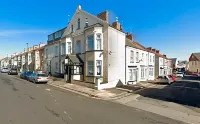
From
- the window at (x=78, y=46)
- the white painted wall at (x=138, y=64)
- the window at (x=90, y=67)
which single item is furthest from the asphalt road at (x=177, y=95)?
the window at (x=78, y=46)

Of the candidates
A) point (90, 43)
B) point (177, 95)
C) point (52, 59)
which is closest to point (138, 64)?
point (90, 43)

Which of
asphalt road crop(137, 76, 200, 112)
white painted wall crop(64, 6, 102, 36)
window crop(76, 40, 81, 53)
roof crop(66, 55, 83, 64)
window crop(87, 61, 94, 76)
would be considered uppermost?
white painted wall crop(64, 6, 102, 36)

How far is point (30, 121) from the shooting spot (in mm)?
6863

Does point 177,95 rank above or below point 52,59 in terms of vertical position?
below

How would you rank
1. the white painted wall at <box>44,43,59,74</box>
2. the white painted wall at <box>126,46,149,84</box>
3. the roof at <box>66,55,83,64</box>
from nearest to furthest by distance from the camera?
the roof at <box>66,55,83,64</box>
the white painted wall at <box>126,46,149,84</box>
the white painted wall at <box>44,43,59,74</box>

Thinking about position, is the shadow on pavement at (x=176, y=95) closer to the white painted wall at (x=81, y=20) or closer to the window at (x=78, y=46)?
the white painted wall at (x=81, y=20)

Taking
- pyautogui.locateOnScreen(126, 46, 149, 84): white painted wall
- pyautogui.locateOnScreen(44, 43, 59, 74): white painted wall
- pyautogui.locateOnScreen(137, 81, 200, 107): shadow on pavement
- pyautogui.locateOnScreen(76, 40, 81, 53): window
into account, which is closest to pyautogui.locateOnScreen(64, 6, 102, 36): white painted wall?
pyautogui.locateOnScreen(76, 40, 81, 53): window

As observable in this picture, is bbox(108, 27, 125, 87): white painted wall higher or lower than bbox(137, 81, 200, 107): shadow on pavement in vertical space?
higher

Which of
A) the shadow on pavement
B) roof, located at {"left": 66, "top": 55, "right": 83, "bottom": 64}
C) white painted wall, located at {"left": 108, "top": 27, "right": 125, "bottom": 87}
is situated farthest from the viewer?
roof, located at {"left": 66, "top": 55, "right": 83, "bottom": 64}

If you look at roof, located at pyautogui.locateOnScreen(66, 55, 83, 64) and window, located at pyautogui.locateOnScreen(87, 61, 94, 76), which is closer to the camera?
window, located at pyautogui.locateOnScreen(87, 61, 94, 76)

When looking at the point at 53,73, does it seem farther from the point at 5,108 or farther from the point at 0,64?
the point at 0,64

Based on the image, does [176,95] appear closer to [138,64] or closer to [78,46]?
[138,64]

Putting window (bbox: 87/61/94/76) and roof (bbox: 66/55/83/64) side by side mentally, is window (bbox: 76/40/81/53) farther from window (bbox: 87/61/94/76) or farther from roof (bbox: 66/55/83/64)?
window (bbox: 87/61/94/76)

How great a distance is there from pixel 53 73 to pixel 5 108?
23.1 metres
